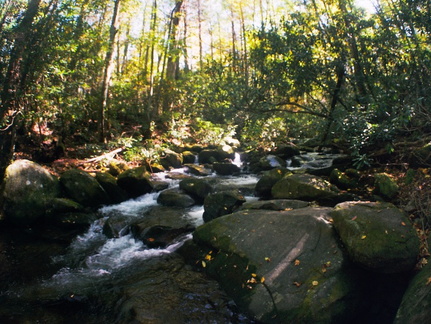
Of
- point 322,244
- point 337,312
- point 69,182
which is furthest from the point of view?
point 69,182

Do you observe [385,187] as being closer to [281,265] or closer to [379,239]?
[379,239]

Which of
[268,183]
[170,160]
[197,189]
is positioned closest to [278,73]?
[268,183]

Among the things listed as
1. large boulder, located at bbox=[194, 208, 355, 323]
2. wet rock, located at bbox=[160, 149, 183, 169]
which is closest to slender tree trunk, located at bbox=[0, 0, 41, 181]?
large boulder, located at bbox=[194, 208, 355, 323]

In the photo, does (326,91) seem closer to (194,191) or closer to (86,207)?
(194,191)

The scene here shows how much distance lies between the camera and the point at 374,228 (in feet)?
12.8

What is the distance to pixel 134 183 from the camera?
896cm

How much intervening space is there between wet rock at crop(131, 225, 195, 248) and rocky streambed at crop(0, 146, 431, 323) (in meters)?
0.02

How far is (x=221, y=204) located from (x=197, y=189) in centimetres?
208

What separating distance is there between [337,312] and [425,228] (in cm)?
228

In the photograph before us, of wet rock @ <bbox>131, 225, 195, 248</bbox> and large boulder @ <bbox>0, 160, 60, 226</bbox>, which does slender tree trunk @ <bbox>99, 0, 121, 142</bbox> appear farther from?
wet rock @ <bbox>131, 225, 195, 248</bbox>

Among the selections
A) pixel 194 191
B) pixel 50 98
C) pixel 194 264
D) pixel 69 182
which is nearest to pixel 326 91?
pixel 194 191

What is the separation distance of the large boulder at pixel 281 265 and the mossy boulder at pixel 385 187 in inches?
84.9

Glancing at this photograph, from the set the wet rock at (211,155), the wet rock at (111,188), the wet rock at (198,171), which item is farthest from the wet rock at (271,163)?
the wet rock at (111,188)

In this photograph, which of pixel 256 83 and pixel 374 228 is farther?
pixel 256 83
